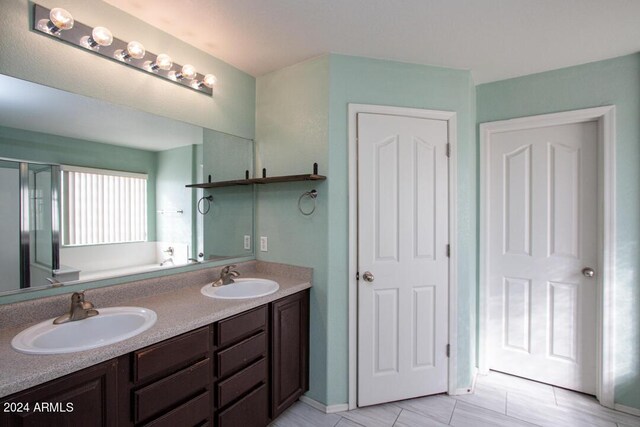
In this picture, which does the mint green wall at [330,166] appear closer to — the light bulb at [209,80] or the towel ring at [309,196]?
the towel ring at [309,196]

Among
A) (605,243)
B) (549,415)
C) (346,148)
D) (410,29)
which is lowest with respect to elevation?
(549,415)

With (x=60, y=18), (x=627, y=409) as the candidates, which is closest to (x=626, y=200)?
(x=627, y=409)

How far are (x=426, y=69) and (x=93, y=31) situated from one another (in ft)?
6.53

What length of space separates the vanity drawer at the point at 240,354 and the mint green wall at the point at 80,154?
818mm

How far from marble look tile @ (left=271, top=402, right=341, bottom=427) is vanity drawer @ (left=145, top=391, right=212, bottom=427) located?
683 millimetres

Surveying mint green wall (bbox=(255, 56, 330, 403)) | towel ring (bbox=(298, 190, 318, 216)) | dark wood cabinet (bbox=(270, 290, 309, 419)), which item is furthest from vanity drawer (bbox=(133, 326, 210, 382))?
towel ring (bbox=(298, 190, 318, 216))

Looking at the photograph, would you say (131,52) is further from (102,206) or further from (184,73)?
(102,206)

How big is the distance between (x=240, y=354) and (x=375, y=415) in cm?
108

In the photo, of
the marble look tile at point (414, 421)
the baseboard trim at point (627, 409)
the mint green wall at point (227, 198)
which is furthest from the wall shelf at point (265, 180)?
the baseboard trim at point (627, 409)

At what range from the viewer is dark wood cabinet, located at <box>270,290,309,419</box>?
5.65 feet

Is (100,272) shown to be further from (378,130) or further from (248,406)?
(378,130)

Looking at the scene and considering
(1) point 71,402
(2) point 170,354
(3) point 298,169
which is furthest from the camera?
(3) point 298,169

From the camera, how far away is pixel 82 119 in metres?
1.43

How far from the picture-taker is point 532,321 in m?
2.28
